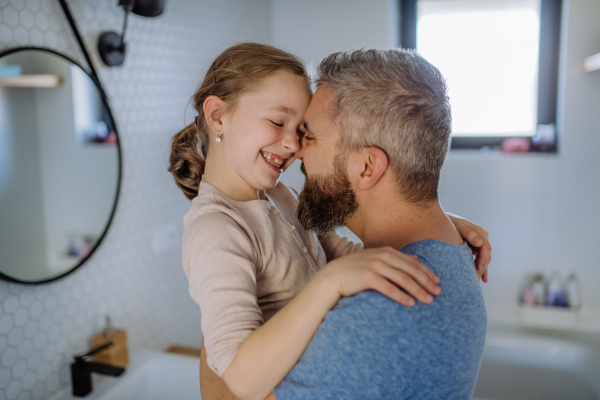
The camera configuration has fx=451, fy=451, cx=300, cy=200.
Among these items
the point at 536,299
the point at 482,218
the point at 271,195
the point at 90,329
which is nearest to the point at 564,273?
the point at 536,299

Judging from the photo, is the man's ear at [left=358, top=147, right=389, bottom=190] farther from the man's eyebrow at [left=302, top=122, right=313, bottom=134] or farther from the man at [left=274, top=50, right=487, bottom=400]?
the man's eyebrow at [left=302, top=122, right=313, bottom=134]

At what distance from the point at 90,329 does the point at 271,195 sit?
81 cm

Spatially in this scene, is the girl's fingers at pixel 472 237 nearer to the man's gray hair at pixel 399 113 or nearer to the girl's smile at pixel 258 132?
the man's gray hair at pixel 399 113

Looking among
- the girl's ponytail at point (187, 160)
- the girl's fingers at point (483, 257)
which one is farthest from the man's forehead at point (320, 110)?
the girl's fingers at point (483, 257)

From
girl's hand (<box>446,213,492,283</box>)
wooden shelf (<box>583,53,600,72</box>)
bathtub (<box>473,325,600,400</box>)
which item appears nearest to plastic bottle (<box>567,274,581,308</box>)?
bathtub (<box>473,325,600,400</box>)

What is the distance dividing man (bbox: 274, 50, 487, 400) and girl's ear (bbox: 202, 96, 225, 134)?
209 mm

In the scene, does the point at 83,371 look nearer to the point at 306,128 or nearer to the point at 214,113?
the point at 214,113

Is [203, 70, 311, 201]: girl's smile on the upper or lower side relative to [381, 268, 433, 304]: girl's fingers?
upper

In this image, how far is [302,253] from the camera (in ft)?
3.63

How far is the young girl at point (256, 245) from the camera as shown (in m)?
0.71

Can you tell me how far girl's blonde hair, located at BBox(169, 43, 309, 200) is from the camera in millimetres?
1056

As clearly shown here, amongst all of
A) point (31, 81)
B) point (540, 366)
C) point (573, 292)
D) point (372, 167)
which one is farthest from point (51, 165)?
point (573, 292)

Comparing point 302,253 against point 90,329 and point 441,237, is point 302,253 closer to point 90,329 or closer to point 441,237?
point 441,237

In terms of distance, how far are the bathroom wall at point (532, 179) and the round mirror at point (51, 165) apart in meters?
1.71
